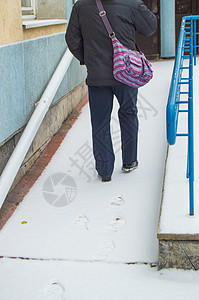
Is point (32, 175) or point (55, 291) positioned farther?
point (32, 175)

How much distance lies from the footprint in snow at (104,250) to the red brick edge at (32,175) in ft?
2.64

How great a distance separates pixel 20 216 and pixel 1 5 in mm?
1552

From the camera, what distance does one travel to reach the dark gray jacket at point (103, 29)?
3807 mm

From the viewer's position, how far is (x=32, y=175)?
15.0 feet

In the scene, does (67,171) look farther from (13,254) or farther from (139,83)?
(13,254)

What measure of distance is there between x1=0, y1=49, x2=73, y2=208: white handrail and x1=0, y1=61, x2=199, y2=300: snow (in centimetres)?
28

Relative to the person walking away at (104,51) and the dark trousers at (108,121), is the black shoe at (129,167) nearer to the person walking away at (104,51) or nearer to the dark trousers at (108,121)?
the dark trousers at (108,121)

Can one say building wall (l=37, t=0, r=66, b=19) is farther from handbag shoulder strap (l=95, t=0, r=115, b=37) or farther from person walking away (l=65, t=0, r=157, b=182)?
handbag shoulder strap (l=95, t=0, r=115, b=37)

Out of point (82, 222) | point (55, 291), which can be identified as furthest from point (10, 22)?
point (55, 291)

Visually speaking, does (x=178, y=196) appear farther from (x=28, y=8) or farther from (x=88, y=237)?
(x=28, y=8)

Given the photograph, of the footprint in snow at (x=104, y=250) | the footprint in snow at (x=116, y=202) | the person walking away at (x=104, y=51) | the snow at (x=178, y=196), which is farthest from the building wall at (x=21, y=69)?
the snow at (x=178, y=196)

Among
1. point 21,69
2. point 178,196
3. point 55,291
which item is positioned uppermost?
point 21,69

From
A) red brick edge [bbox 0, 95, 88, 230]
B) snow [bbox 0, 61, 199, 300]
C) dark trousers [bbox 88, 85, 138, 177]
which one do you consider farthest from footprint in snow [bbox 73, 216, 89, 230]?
dark trousers [bbox 88, 85, 138, 177]

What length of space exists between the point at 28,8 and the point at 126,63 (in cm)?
192
